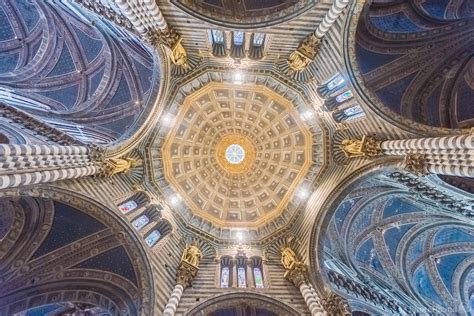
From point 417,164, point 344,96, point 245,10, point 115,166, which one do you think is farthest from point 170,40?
point 417,164

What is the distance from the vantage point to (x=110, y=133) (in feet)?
75.7

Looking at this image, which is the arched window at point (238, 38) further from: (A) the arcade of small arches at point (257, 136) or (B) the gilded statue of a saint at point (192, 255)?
(B) the gilded statue of a saint at point (192, 255)

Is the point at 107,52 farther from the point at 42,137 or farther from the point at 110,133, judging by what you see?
the point at 42,137

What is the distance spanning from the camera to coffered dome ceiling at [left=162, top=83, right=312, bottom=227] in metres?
23.1

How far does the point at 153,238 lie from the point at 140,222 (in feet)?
4.59

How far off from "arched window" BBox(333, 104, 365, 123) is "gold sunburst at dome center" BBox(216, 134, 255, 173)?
31.3 feet

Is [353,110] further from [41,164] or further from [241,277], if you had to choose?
[41,164]

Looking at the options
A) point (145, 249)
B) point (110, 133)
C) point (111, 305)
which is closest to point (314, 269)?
point (145, 249)

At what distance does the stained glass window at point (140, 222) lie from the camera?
18275 millimetres

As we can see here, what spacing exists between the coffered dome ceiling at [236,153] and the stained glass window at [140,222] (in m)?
4.36

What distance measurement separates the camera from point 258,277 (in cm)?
1916

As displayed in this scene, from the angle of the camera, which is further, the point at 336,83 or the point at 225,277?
the point at 225,277

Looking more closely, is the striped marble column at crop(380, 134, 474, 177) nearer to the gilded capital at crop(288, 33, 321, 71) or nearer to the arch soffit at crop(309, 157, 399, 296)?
the arch soffit at crop(309, 157, 399, 296)

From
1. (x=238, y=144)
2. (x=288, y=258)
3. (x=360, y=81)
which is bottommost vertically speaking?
(x=288, y=258)
